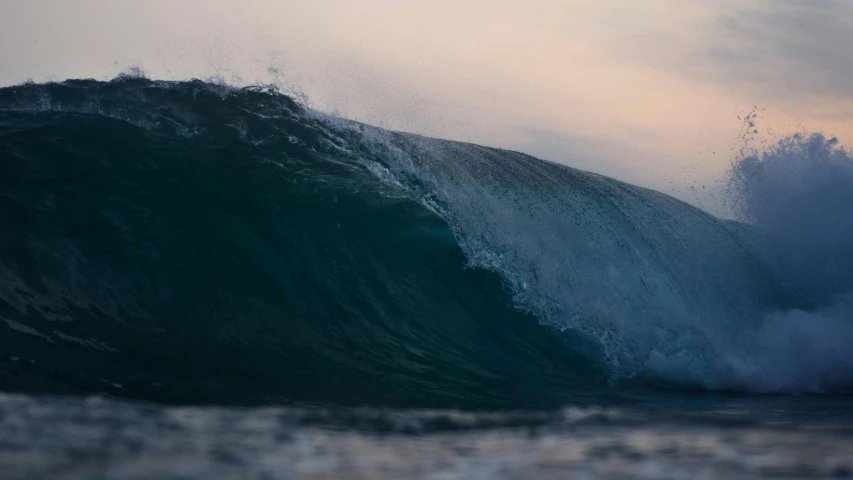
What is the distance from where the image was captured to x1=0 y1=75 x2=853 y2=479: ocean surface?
3.17 m

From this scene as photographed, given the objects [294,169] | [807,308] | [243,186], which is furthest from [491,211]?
[807,308]

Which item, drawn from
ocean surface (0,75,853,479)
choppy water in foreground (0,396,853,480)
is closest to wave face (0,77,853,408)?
ocean surface (0,75,853,479)

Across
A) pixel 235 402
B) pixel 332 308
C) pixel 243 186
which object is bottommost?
pixel 235 402

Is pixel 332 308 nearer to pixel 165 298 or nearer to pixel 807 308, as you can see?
pixel 165 298

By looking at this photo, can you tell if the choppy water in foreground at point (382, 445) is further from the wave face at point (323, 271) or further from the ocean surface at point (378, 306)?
the wave face at point (323, 271)

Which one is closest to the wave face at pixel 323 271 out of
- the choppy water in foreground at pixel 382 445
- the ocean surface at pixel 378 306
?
the ocean surface at pixel 378 306

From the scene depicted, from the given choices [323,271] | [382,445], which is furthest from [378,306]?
[382,445]

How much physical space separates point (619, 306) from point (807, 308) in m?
3.47

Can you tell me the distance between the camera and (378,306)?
673cm

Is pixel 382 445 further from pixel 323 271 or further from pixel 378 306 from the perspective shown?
pixel 323 271

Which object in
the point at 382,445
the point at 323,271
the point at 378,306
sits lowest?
the point at 382,445

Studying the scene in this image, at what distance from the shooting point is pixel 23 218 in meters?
6.02

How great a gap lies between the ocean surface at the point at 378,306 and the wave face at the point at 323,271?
3 centimetres

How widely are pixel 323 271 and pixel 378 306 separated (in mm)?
672
